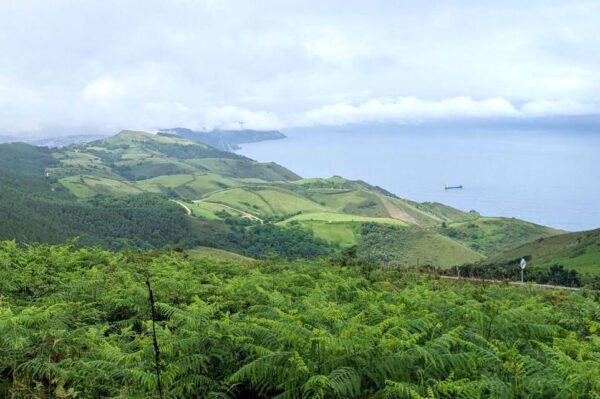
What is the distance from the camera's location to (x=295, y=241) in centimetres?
16525

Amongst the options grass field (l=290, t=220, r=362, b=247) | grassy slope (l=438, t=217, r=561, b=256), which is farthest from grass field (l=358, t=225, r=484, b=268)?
grassy slope (l=438, t=217, r=561, b=256)

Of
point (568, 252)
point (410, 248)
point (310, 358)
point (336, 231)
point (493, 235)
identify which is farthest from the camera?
point (493, 235)

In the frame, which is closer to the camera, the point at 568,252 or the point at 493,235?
the point at 568,252

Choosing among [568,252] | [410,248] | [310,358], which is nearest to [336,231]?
[410,248]

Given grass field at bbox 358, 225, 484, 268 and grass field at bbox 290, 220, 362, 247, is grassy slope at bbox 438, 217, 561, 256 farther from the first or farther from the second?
grass field at bbox 290, 220, 362, 247

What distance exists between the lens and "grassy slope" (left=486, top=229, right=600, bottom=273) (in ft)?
237

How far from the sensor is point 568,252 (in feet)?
278

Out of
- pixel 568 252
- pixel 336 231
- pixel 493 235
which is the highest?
pixel 568 252

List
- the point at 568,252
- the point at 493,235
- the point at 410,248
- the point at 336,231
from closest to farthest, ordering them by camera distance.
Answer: the point at 568,252
the point at 410,248
the point at 336,231
the point at 493,235

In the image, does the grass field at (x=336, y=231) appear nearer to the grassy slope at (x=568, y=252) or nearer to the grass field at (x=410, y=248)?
the grass field at (x=410, y=248)

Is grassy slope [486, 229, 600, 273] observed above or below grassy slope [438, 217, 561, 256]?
above

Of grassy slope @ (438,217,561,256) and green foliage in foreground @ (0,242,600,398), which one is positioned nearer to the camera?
green foliage in foreground @ (0,242,600,398)

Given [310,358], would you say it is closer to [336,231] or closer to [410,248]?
[410,248]

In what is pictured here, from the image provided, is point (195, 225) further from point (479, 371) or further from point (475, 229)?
point (479, 371)
